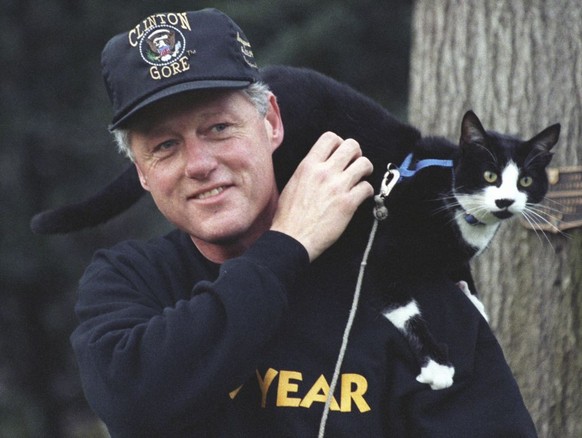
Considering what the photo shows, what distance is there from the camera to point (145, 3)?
10289mm

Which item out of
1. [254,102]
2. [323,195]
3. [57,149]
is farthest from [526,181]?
[57,149]

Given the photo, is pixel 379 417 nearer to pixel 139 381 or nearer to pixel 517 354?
pixel 139 381

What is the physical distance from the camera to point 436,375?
1.80 metres

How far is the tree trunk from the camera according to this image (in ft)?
11.1

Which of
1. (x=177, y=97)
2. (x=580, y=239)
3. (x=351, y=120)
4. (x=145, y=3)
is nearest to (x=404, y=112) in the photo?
(x=145, y=3)

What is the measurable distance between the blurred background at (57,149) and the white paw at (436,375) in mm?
7905

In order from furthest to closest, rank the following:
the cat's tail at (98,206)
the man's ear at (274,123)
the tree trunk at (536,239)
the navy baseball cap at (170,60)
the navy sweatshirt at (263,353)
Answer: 1. the tree trunk at (536,239)
2. the cat's tail at (98,206)
3. the man's ear at (274,123)
4. the navy baseball cap at (170,60)
5. the navy sweatshirt at (263,353)

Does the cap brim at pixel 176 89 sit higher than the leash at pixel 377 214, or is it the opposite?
the cap brim at pixel 176 89

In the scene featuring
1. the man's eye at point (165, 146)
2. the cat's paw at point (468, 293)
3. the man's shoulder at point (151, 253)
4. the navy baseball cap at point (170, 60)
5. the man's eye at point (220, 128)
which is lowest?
the cat's paw at point (468, 293)

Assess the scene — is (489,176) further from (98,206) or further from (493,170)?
(98,206)

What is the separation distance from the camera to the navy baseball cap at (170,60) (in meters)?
1.74

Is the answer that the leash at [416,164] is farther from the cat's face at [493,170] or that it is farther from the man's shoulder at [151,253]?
the man's shoulder at [151,253]

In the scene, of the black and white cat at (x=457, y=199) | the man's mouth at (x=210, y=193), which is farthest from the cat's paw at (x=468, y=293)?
the man's mouth at (x=210, y=193)

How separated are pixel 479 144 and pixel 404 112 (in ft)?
23.9
